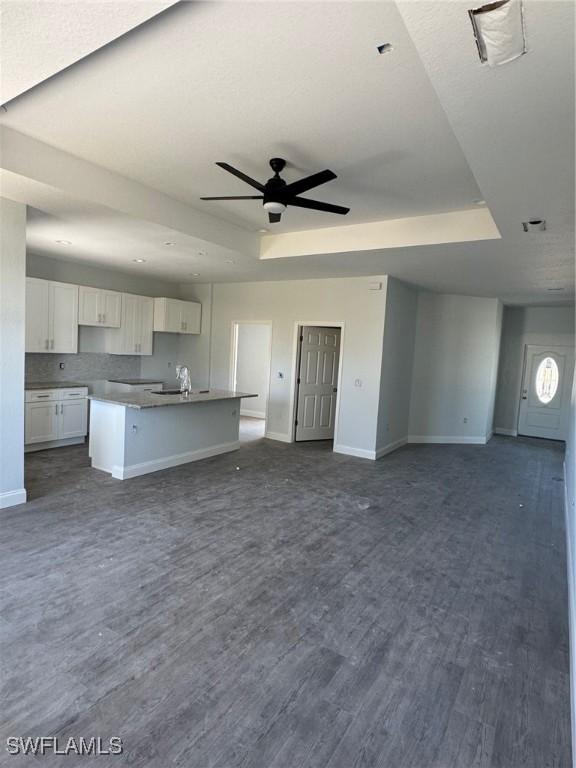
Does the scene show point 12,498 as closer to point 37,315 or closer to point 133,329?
point 37,315

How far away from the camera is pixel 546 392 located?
8.62 m

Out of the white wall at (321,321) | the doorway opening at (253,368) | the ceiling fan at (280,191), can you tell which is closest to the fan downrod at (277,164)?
the ceiling fan at (280,191)

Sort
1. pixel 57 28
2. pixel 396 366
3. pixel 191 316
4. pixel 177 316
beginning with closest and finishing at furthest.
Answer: pixel 57 28 → pixel 396 366 → pixel 177 316 → pixel 191 316

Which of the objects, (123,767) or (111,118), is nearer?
(123,767)

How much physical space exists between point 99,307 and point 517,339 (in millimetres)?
7928

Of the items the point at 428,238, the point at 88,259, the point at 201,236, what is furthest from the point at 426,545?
the point at 88,259

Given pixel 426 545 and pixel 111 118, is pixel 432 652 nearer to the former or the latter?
pixel 426 545

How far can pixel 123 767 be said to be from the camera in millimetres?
1593

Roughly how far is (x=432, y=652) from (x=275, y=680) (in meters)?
0.88

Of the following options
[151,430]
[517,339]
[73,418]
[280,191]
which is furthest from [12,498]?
[517,339]

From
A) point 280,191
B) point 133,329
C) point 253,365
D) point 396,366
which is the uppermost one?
point 280,191

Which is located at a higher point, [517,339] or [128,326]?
[517,339]

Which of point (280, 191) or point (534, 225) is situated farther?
point (534, 225)

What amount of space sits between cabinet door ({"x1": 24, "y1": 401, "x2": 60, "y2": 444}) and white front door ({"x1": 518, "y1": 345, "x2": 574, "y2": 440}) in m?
8.55
